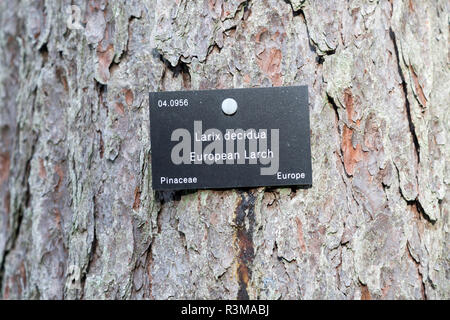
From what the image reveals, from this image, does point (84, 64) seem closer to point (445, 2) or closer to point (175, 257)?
point (175, 257)

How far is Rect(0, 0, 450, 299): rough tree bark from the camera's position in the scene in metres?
0.93

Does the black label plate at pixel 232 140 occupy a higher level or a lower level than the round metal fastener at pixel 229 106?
lower

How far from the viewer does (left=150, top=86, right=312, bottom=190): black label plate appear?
0.94m

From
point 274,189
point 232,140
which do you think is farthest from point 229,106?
point 274,189

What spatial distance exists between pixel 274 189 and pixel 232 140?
0.13 metres

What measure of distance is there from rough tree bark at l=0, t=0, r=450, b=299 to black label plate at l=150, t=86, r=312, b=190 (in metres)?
0.03

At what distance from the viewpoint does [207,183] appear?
3.09 ft

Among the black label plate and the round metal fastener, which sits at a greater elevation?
the round metal fastener

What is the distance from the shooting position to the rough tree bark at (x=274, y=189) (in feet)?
3.04

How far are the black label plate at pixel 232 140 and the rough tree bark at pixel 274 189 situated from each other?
3cm

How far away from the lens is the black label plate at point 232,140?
0.94 m

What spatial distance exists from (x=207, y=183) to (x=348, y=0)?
477 mm

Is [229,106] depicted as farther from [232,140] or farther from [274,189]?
[274,189]
